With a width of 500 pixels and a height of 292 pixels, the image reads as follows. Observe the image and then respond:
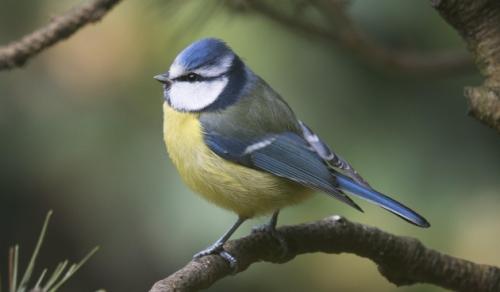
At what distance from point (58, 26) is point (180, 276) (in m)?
0.51

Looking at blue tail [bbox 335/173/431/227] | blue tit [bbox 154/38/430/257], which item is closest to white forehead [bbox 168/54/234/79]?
blue tit [bbox 154/38/430/257]

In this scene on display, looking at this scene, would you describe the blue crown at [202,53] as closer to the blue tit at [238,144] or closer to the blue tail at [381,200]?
the blue tit at [238,144]

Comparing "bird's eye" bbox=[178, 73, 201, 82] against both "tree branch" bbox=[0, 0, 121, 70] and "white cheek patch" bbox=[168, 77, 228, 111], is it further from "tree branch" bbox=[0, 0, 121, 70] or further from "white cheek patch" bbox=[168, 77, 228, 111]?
"tree branch" bbox=[0, 0, 121, 70]

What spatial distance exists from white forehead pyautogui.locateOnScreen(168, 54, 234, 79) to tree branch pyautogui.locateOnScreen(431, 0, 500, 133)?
0.63m

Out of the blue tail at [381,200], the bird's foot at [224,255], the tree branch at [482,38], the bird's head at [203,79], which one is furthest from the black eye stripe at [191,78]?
the tree branch at [482,38]

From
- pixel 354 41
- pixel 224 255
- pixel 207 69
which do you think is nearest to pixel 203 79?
pixel 207 69

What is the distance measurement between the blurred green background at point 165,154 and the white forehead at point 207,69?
10cm

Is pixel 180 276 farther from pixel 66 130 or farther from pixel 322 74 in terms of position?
pixel 66 130

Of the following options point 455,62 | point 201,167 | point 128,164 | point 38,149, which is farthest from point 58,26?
point 38,149

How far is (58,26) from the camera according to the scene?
1.45m

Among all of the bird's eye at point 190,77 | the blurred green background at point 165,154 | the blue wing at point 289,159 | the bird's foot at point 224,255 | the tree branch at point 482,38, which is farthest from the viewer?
the blurred green background at point 165,154

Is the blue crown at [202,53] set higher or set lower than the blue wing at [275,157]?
higher

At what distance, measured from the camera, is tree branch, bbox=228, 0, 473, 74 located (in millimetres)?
1869

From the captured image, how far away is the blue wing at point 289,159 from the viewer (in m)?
1.69
